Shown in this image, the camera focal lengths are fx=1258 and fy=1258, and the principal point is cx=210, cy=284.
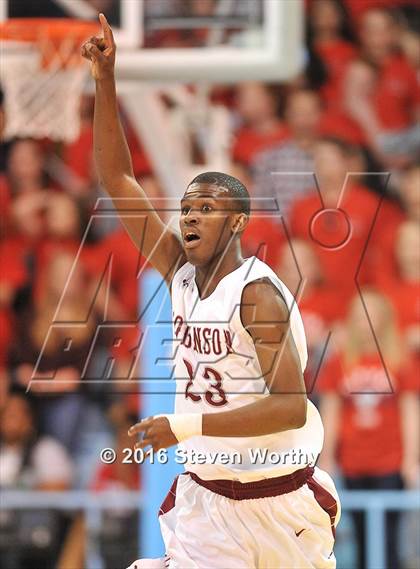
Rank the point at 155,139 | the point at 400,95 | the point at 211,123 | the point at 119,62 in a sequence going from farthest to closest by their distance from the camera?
the point at 400,95 < the point at 211,123 < the point at 155,139 < the point at 119,62

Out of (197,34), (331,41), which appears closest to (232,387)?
(197,34)

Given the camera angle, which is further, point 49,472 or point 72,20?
point 49,472

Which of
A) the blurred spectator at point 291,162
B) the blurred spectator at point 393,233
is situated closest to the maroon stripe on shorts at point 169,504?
the blurred spectator at point 393,233

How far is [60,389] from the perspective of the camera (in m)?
8.12

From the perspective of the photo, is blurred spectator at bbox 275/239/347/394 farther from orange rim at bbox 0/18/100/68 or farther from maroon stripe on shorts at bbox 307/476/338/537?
maroon stripe on shorts at bbox 307/476/338/537

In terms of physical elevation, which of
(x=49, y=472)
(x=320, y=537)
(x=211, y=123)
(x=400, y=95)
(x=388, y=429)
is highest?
(x=320, y=537)

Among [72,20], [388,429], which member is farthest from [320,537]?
[72,20]

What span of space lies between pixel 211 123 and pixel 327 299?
1376 millimetres

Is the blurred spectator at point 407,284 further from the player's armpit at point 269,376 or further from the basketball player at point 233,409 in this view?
the player's armpit at point 269,376

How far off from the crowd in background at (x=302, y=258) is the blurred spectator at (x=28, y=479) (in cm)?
1

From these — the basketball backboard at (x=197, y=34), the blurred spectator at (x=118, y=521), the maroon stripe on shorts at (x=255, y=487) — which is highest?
the basketball backboard at (x=197, y=34)

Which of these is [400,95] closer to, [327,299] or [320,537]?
[327,299]

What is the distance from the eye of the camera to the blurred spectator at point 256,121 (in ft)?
30.5

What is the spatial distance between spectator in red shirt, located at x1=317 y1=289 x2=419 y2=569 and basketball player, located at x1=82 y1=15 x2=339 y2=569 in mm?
2942
